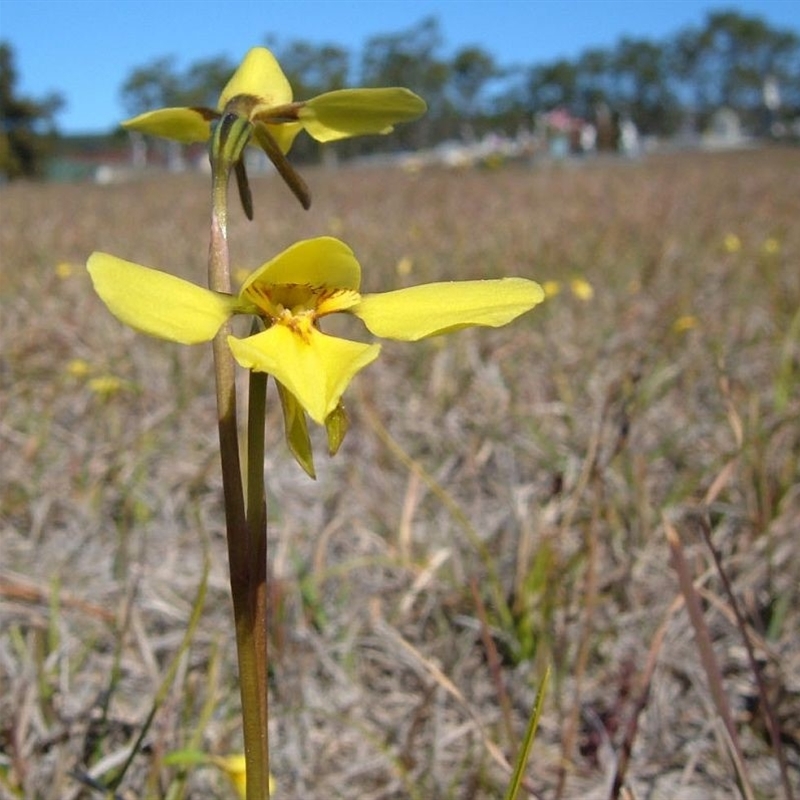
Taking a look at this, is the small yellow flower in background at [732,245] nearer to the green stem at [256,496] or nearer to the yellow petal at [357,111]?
the yellow petal at [357,111]

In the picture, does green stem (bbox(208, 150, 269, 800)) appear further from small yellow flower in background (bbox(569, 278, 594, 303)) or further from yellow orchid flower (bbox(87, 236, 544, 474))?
small yellow flower in background (bbox(569, 278, 594, 303))

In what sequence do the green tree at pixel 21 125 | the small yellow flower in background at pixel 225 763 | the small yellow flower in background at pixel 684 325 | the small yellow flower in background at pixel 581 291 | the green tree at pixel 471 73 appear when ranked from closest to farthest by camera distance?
the small yellow flower in background at pixel 225 763 < the small yellow flower in background at pixel 684 325 < the small yellow flower in background at pixel 581 291 < the green tree at pixel 21 125 < the green tree at pixel 471 73

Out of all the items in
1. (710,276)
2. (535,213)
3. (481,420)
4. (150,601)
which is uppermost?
(535,213)

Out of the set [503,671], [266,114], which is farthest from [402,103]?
[503,671]

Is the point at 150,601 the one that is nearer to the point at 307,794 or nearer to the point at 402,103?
the point at 307,794

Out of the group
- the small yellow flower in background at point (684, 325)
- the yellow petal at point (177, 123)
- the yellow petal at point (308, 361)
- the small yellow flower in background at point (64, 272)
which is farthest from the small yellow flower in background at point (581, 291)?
the yellow petal at point (308, 361)

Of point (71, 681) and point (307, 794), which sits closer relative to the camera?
point (307, 794)

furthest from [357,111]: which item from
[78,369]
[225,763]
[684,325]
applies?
[684,325]
